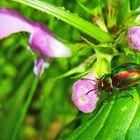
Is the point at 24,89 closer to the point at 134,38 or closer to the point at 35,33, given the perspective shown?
the point at 35,33

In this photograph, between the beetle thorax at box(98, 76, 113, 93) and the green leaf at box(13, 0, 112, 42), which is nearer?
the green leaf at box(13, 0, 112, 42)

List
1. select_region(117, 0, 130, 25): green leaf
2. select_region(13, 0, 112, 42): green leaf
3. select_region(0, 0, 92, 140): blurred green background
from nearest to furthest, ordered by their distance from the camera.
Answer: select_region(13, 0, 112, 42): green leaf
select_region(117, 0, 130, 25): green leaf
select_region(0, 0, 92, 140): blurred green background

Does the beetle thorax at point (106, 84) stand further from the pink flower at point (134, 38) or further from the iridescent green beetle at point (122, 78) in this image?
the pink flower at point (134, 38)

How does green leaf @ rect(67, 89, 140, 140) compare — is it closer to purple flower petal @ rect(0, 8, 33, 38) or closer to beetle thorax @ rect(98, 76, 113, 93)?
beetle thorax @ rect(98, 76, 113, 93)

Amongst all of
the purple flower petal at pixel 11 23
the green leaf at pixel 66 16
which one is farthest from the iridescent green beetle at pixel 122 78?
the purple flower petal at pixel 11 23

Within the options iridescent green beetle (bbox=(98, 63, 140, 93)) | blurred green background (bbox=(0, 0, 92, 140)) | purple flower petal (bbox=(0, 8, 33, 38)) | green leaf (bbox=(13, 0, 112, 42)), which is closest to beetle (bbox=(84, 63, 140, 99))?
iridescent green beetle (bbox=(98, 63, 140, 93))

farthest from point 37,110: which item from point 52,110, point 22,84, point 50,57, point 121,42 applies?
point 121,42

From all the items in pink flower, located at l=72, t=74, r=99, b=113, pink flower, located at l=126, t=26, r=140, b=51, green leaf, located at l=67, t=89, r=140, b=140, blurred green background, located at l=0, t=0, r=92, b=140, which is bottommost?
blurred green background, located at l=0, t=0, r=92, b=140
